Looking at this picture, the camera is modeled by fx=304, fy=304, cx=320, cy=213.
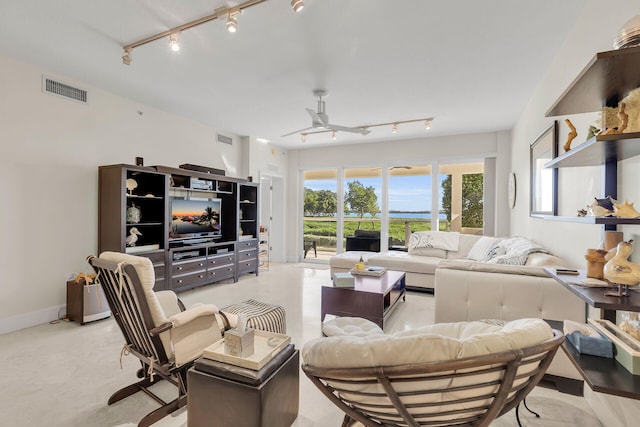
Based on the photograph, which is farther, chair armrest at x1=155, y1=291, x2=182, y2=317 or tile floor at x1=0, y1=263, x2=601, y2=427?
chair armrest at x1=155, y1=291, x2=182, y2=317

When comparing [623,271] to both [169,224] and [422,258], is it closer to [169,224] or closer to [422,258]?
[422,258]

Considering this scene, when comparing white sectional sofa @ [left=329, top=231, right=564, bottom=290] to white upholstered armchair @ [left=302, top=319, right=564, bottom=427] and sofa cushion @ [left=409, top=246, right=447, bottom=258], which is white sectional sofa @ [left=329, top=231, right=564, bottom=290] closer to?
sofa cushion @ [left=409, top=246, right=447, bottom=258]

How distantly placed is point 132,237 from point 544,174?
491 cm

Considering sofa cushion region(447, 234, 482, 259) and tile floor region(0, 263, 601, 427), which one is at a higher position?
sofa cushion region(447, 234, 482, 259)

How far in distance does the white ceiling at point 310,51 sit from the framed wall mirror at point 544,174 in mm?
717

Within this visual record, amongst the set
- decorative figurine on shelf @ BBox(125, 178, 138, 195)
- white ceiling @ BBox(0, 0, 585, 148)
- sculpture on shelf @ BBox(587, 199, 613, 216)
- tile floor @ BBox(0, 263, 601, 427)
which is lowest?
tile floor @ BBox(0, 263, 601, 427)

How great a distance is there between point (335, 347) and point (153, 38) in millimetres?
2968

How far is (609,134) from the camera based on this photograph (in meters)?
1.14

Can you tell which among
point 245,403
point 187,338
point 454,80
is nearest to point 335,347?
point 245,403

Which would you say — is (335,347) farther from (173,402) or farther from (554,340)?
(173,402)

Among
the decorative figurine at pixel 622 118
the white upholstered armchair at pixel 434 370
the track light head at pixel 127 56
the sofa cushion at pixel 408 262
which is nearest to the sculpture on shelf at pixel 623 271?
the white upholstered armchair at pixel 434 370

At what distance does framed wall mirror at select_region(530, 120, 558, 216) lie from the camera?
2.94 metres

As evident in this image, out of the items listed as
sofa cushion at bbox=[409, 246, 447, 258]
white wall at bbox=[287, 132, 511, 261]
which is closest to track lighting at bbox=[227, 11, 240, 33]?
sofa cushion at bbox=[409, 246, 447, 258]

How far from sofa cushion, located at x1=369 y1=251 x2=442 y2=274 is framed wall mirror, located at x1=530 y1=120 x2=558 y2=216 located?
1.48 meters
